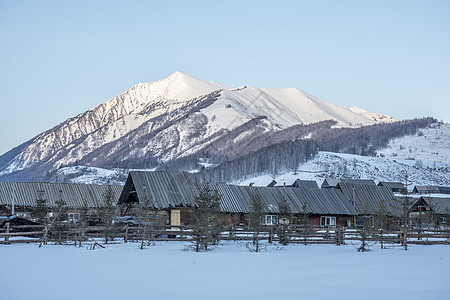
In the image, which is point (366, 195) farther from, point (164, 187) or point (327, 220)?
point (164, 187)

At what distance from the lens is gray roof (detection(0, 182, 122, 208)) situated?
52250 millimetres

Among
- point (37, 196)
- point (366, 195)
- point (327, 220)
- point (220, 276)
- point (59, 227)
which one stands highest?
point (366, 195)

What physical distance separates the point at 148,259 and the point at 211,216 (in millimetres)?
6351

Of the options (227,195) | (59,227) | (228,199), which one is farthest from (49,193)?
(59,227)

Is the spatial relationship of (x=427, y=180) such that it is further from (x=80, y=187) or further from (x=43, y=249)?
(x=43, y=249)

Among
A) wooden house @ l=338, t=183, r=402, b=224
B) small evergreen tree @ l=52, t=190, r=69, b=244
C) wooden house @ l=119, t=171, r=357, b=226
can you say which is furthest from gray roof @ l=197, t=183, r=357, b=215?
small evergreen tree @ l=52, t=190, r=69, b=244

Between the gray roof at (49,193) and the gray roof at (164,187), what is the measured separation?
879 centimetres

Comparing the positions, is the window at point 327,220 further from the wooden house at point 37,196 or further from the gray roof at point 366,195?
the wooden house at point 37,196

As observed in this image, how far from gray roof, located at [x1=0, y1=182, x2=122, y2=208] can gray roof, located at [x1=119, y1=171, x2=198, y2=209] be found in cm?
879

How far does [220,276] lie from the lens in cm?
1778

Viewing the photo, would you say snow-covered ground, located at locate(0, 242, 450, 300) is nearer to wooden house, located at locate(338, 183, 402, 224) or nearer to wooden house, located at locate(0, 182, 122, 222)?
wooden house, located at locate(0, 182, 122, 222)

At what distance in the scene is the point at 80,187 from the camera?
56.4 m

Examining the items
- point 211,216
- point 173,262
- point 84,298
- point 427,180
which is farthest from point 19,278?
point 427,180

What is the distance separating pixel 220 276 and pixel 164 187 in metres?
27.7
